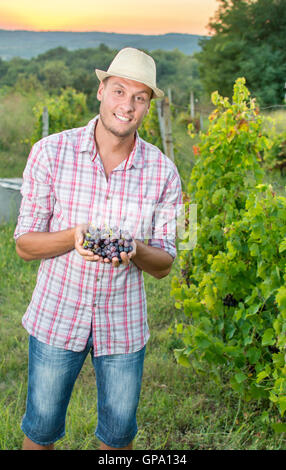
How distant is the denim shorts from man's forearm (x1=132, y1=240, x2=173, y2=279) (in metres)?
0.34

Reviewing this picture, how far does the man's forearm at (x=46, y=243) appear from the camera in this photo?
5.80 ft

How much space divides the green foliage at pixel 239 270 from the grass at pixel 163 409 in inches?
9.5

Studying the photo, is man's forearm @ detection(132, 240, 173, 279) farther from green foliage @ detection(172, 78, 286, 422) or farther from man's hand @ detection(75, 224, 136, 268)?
green foliage @ detection(172, 78, 286, 422)

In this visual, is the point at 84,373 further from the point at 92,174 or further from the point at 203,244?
the point at 92,174

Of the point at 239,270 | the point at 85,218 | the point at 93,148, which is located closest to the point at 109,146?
the point at 93,148

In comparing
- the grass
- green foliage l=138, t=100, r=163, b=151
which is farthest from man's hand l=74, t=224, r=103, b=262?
green foliage l=138, t=100, r=163, b=151

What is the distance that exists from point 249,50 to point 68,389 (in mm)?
30406

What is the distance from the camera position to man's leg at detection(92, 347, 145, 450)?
1934mm

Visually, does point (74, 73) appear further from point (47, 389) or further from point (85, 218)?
point (47, 389)

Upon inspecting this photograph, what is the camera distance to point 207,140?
3.71m

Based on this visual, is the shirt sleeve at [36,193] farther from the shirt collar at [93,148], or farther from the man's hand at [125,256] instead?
the man's hand at [125,256]

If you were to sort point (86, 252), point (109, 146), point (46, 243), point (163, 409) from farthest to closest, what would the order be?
point (163, 409) < point (109, 146) < point (46, 243) < point (86, 252)

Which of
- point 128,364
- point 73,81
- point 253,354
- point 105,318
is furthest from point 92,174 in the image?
point 73,81

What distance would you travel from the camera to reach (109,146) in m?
1.93
